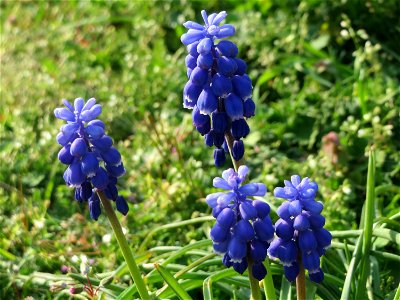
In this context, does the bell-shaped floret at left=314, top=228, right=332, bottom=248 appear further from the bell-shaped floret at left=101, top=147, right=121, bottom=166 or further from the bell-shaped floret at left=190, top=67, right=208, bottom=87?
the bell-shaped floret at left=101, top=147, right=121, bottom=166

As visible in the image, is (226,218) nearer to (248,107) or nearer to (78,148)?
(248,107)

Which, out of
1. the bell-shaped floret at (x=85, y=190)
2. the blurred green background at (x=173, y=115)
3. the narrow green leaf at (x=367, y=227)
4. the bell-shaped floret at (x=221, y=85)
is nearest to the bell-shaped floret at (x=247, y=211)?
the bell-shaped floret at (x=221, y=85)

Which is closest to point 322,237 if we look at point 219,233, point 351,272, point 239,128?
point 219,233

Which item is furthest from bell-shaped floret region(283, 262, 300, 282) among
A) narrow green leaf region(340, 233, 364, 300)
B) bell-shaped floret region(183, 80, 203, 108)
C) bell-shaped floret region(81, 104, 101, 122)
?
bell-shaped floret region(81, 104, 101, 122)

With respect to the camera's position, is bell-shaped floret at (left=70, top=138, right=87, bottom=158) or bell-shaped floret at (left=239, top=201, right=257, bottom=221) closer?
bell-shaped floret at (left=239, top=201, right=257, bottom=221)

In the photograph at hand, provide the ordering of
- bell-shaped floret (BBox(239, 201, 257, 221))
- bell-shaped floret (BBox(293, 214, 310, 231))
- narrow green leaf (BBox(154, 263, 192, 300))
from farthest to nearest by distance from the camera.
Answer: narrow green leaf (BBox(154, 263, 192, 300)), bell-shaped floret (BBox(293, 214, 310, 231)), bell-shaped floret (BBox(239, 201, 257, 221))

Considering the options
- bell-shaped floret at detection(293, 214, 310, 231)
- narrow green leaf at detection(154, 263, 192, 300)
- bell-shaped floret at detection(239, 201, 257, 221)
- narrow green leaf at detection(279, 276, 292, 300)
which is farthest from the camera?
narrow green leaf at detection(279, 276, 292, 300)

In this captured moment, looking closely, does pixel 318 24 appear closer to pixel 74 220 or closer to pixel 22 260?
pixel 74 220

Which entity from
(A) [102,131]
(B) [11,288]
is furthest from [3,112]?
(A) [102,131]
